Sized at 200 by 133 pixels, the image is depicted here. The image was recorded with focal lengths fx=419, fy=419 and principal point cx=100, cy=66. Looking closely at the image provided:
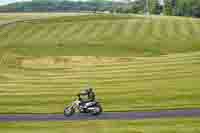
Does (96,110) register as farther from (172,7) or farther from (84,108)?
(172,7)

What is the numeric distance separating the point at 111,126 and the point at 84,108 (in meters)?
4.26

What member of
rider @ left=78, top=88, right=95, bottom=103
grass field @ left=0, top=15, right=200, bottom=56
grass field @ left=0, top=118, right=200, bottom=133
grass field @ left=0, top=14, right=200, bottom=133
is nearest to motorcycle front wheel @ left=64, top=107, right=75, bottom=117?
rider @ left=78, top=88, right=95, bottom=103

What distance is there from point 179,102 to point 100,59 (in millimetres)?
29584

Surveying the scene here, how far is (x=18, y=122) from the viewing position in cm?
2703

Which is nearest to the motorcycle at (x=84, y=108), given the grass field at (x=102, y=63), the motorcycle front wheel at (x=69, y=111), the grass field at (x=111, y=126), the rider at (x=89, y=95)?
the motorcycle front wheel at (x=69, y=111)

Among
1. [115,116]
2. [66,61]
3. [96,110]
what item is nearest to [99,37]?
[66,61]

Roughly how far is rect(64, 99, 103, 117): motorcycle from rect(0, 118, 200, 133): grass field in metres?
1.98

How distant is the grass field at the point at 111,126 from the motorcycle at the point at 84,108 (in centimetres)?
198

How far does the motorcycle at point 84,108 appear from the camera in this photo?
27845mm

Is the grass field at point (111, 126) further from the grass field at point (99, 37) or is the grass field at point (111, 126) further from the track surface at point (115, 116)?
the grass field at point (99, 37)

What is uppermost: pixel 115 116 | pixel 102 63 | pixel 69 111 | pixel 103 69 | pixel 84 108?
pixel 102 63

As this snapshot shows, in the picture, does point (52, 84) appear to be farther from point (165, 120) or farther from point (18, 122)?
point (165, 120)

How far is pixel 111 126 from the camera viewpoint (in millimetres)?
24359

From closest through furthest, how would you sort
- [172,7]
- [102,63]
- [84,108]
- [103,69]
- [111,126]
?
[111,126] → [84,108] → [103,69] → [102,63] → [172,7]
